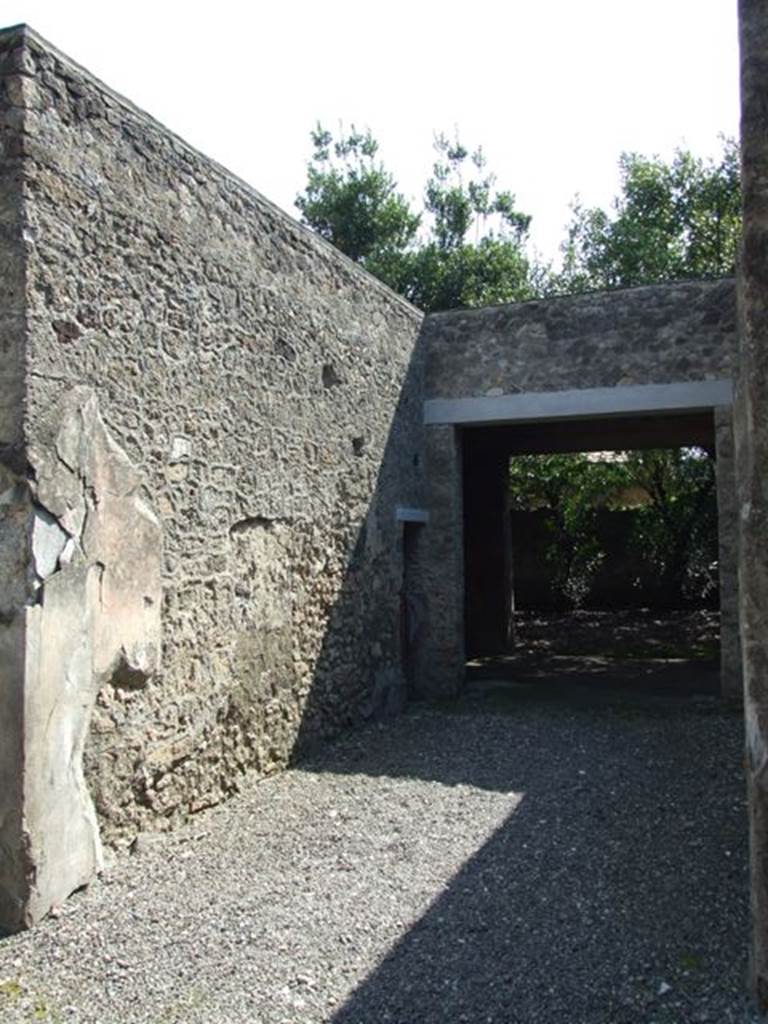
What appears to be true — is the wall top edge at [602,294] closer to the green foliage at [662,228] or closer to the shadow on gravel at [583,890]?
the shadow on gravel at [583,890]

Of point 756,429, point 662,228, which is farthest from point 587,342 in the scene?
point 662,228

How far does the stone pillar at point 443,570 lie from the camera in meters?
8.62

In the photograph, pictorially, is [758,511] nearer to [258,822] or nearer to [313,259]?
[258,822]

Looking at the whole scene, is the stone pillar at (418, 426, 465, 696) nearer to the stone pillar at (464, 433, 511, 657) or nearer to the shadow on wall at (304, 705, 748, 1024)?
the shadow on wall at (304, 705, 748, 1024)

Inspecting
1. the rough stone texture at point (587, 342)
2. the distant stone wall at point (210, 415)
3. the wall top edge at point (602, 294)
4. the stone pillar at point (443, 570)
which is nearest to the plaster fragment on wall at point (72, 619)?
the distant stone wall at point (210, 415)

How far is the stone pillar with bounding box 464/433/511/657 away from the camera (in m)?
11.5

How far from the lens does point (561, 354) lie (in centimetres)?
838

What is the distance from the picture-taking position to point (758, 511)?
2.91 m

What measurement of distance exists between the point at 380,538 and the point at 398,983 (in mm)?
4778

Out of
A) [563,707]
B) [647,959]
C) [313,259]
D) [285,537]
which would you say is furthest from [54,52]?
[563,707]

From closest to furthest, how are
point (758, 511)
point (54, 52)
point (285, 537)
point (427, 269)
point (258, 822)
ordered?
point (758, 511) → point (54, 52) → point (258, 822) → point (285, 537) → point (427, 269)

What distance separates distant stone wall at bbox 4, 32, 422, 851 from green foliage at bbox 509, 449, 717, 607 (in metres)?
9.26

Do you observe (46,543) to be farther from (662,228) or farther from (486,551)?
(662,228)

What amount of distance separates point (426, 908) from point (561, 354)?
5572mm
